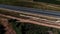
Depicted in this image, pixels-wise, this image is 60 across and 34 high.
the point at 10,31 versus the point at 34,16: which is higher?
the point at 34,16

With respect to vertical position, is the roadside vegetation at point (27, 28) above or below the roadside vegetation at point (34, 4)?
below

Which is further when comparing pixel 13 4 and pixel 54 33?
pixel 13 4

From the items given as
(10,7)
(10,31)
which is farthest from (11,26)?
(10,7)

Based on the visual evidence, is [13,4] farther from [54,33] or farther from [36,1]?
[54,33]

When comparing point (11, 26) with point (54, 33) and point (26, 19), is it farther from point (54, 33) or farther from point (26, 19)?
point (54, 33)

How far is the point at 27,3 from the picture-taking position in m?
1.17

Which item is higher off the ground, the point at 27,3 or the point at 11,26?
the point at 27,3

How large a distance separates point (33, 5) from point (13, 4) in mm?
152

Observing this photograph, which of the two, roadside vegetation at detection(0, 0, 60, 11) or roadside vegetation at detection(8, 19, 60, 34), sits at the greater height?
roadside vegetation at detection(0, 0, 60, 11)

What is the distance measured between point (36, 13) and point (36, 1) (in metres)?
0.10

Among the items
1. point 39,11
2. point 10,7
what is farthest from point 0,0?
point 39,11

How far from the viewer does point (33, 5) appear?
115 cm

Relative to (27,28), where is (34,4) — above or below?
above

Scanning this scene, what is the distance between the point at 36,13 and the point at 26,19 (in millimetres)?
83
